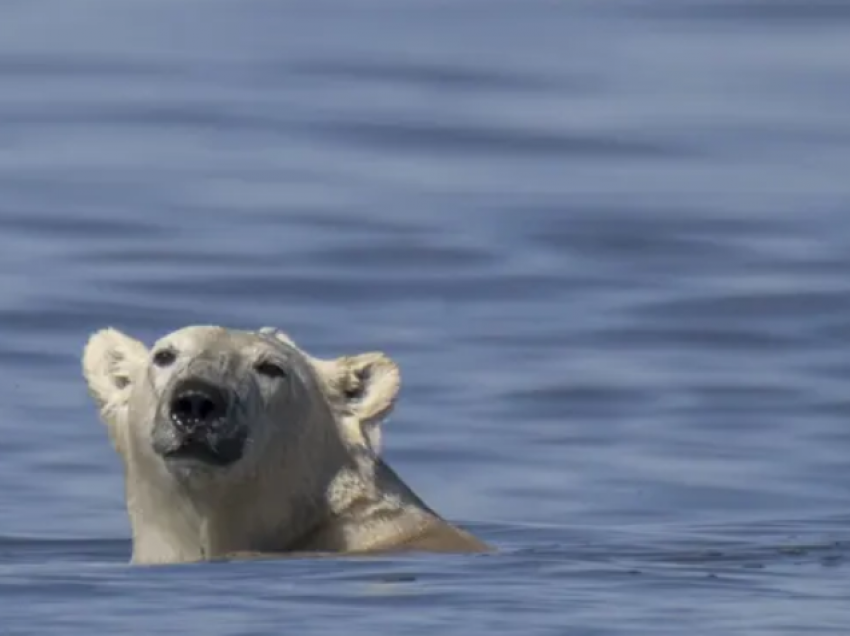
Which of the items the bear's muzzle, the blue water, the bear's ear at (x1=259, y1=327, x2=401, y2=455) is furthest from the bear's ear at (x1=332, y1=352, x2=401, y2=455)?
the blue water

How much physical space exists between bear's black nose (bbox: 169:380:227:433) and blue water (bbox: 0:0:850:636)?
0.58 m

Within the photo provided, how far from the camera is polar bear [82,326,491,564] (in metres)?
14.4

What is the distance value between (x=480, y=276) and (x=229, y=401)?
33.2 feet

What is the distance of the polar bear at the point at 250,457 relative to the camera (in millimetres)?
14398

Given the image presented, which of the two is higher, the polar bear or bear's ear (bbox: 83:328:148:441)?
bear's ear (bbox: 83:328:148:441)

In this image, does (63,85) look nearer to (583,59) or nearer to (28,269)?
(583,59)

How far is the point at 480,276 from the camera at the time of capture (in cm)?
2444

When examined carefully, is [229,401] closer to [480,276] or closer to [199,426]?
[199,426]

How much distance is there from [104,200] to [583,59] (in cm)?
736

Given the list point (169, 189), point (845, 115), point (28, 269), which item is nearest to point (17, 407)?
point (28, 269)

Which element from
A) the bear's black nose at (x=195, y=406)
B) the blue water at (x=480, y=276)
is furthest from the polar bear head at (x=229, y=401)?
the blue water at (x=480, y=276)

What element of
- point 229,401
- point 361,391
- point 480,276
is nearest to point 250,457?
point 229,401

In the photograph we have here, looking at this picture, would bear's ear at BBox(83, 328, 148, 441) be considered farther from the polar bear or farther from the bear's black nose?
the bear's black nose

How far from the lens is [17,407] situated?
65.3ft
